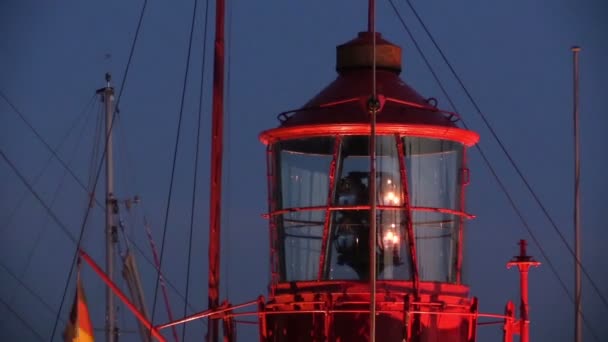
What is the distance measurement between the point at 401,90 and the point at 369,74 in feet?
1.42

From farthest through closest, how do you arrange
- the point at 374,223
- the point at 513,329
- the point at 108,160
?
the point at 108,160, the point at 513,329, the point at 374,223

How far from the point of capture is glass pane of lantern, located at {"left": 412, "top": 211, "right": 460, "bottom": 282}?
25453 millimetres

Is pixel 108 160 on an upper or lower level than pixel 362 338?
upper

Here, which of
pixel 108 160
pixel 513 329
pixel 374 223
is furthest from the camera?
pixel 108 160

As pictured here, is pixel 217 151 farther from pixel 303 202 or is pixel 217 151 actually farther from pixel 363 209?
pixel 363 209

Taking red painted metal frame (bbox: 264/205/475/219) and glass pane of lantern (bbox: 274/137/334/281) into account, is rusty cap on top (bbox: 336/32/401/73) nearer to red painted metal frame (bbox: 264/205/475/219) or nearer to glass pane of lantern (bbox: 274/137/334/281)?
glass pane of lantern (bbox: 274/137/334/281)

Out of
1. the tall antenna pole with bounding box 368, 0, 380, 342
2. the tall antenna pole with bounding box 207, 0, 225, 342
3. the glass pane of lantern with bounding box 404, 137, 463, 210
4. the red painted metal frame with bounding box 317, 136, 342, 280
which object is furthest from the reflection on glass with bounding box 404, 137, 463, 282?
the tall antenna pole with bounding box 207, 0, 225, 342

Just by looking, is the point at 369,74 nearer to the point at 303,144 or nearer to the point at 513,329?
the point at 303,144

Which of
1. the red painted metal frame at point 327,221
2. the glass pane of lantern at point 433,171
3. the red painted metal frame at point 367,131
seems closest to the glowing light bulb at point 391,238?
the glass pane of lantern at point 433,171

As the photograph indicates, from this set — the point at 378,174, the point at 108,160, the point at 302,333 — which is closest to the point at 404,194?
the point at 378,174

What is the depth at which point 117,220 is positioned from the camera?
46.6 meters

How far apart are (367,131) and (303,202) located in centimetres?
113

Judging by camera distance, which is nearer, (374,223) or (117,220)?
(374,223)

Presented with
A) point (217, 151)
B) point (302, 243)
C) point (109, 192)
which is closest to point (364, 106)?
point (302, 243)
